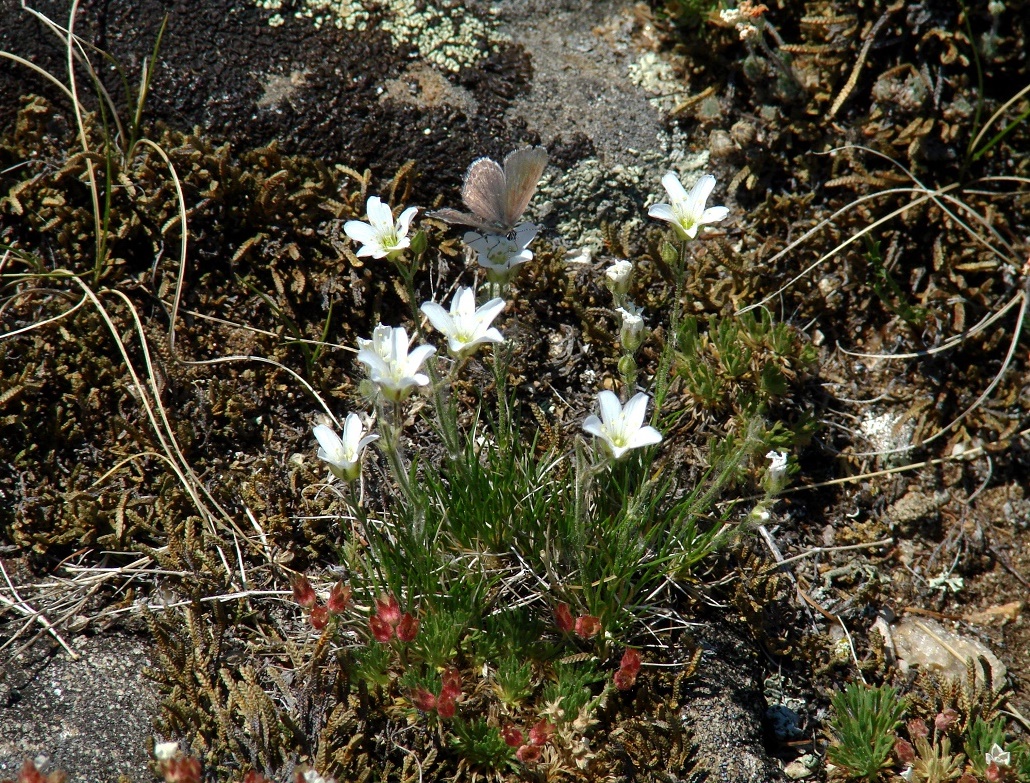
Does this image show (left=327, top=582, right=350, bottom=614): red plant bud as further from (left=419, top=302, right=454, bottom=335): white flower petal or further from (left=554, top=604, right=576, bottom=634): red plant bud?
(left=419, top=302, right=454, bottom=335): white flower petal

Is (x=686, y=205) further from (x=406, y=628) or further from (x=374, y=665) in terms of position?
(x=374, y=665)

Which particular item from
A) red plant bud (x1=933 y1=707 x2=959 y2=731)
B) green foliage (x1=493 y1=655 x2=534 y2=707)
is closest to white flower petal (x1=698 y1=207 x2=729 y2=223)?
green foliage (x1=493 y1=655 x2=534 y2=707)

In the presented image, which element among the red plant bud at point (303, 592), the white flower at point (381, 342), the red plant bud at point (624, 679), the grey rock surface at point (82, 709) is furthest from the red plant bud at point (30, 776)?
the red plant bud at point (624, 679)

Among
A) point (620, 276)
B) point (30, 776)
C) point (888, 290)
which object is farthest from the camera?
point (888, 290)

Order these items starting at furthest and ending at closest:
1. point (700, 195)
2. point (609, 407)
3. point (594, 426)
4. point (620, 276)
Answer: point (620, 276), point (700, 195), point (609, 407), point (594, 426)

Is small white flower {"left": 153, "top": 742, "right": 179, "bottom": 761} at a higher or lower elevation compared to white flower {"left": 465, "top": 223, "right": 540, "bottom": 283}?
lower

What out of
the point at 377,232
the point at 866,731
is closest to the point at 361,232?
the point at 377,232

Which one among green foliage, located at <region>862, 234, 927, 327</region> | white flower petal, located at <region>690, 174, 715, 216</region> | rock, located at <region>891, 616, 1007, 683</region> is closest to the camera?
white flower petal, located at <region>690, 174, 715, 216</region>
